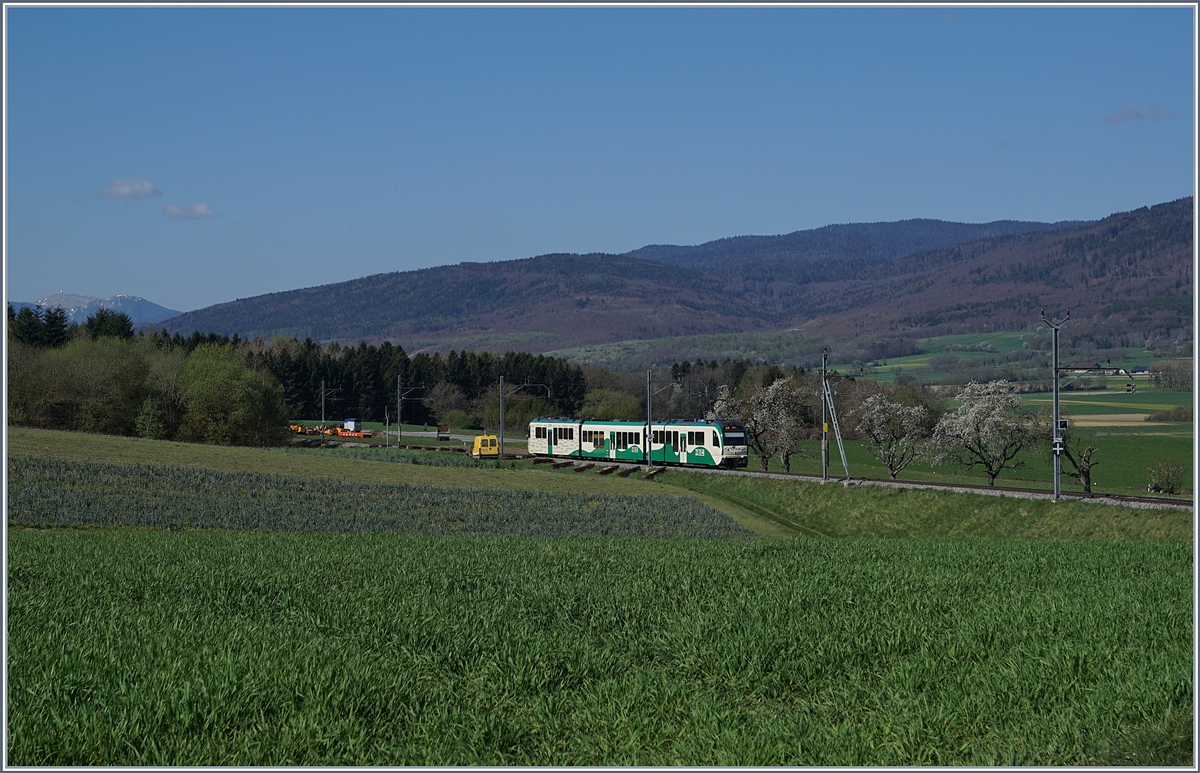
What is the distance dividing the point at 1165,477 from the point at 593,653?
59.2m

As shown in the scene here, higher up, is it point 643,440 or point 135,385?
point 135,385

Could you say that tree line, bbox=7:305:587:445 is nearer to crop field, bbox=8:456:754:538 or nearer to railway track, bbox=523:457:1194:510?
crop field, bbox=8:456:754:538

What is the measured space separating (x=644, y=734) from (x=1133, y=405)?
134m

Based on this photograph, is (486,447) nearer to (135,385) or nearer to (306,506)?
(135,385)

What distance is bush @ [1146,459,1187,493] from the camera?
5866 cm

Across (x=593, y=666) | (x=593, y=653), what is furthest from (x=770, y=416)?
(x=593, y=666)

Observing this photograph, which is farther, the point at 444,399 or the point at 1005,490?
the point at 444,399

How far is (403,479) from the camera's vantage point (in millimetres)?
49312

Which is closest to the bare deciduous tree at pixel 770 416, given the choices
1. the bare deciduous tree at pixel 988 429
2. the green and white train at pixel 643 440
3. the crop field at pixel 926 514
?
the green and white train at pixel 643 440

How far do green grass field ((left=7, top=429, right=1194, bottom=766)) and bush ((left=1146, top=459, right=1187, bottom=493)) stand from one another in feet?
138

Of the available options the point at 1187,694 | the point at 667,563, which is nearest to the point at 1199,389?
the point at 1187,694

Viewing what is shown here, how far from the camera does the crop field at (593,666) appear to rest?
7262 millimetres

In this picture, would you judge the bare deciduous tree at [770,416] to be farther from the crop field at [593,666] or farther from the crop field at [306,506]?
the crop field at [593,666]

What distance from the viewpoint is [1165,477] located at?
59.1 m
